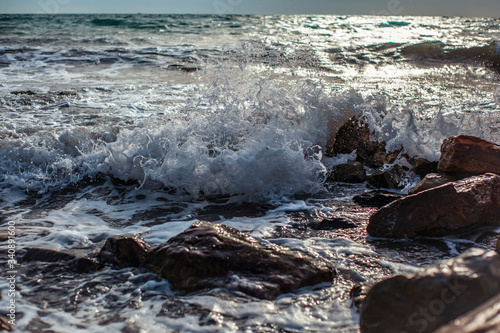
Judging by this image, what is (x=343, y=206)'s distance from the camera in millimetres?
3525

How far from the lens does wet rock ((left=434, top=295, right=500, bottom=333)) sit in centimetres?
89

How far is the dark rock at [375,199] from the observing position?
3516 mm

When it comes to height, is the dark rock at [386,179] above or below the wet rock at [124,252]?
above

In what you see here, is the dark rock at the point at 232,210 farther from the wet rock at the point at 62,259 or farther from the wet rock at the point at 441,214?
the wet rock at the point at 62,259

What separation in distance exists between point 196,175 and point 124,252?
58.3 inches

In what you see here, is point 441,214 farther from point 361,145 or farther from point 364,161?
point 361,145

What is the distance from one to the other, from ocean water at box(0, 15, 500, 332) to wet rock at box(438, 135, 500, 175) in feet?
1.50

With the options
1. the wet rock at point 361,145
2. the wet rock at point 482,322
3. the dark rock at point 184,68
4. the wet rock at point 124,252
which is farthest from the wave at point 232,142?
the dark rock at point 184,68

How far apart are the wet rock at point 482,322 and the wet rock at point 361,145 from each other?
145 inches

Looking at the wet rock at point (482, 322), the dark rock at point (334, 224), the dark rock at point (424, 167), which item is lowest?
the dark rock at point (334, 224)

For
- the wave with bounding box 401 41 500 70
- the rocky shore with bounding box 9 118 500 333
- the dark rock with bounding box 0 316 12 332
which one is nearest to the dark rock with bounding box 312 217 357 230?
the rocky shore with bounding box 9 118 500 333

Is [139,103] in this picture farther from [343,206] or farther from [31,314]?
[31,314]

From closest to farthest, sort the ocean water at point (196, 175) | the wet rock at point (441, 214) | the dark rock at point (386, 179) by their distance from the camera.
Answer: the ocean water at point (196, 175) → the wet rock at point (441, 214) → the dark rock at point (386, 179)

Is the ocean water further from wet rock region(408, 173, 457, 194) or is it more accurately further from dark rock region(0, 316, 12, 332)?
wet rock region(408, 173, 457, 194)
